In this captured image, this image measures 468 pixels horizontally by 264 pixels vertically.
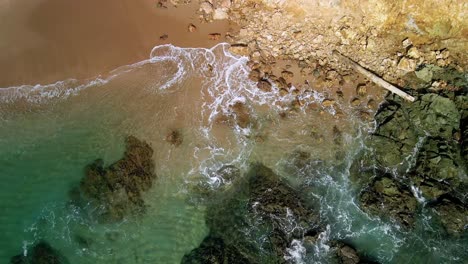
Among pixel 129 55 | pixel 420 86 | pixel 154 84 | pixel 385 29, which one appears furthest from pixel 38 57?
pixel 420 86

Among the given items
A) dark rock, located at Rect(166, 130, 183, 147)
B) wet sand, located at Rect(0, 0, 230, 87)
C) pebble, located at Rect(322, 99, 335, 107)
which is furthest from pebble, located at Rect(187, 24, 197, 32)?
pebble, located at Rect(322, 99, 335, 107)

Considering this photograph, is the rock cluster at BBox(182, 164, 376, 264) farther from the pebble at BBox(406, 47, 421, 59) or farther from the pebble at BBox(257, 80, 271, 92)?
the pebble at BBox(406, 47, 421, 59)

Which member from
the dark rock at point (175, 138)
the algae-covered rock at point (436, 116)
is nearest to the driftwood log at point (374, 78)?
the algae-covered rock at point (436, 116)

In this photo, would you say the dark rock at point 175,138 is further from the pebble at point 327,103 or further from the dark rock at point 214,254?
the pebble at point 327,103

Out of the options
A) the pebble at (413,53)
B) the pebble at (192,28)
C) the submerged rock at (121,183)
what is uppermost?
the pebble at (192,28)

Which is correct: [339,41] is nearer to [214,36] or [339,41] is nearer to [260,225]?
[214,36]

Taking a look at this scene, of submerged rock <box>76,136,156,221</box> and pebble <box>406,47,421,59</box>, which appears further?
pebble <box>406,47,421,59</box>
